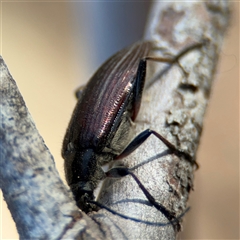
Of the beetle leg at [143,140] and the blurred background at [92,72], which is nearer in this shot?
the beetle leg at [143,140]

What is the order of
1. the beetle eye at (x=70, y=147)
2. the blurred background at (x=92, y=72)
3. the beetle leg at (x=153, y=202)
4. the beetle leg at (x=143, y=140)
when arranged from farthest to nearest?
the blurred background at (x=92, y=72), the beetle eye at (x=70, y=147), the beetle leg at (x=143, y=140), the beetle leg at (x=153, y=202)

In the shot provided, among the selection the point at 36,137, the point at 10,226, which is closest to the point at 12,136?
the point at 36,137

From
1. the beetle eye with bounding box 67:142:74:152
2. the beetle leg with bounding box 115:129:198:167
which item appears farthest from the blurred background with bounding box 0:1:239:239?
the beetle leg with bounding box 115:129:198:167

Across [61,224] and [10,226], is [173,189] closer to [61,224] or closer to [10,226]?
[61,224]

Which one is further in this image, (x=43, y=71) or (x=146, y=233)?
(x=43, y=71)

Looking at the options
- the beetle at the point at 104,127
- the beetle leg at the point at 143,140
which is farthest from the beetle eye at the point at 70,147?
the beetle leg at the point at 143,140

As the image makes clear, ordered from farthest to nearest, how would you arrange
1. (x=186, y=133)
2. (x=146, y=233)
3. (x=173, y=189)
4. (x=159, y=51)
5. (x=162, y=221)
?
(x=159, y=51) < (x=186, y=133) < (x=173, y=189) < (x=162, y=221) < (x=146, y=233)

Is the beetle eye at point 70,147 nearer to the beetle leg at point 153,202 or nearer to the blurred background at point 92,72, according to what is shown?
the blurred background at point 92,72
